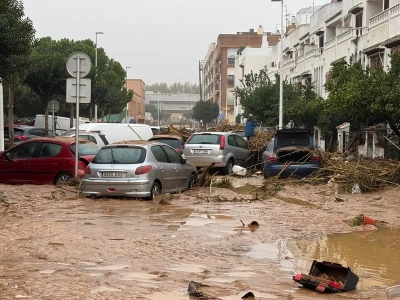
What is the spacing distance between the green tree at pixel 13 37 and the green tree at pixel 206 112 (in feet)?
288

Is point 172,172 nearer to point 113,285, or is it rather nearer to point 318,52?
point 113,285

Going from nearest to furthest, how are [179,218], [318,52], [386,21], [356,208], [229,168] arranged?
1. [179,218]
2. [356,208]
3. [229,168]
4. [386,21]
5. [318,52]

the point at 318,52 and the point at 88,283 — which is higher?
the point at 318,52

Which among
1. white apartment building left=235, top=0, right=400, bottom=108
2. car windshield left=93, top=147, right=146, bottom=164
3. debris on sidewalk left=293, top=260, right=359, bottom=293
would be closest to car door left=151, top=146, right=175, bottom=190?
car windshield left=93, top=147, right=146, bottom=164

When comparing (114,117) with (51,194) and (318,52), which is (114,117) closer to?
(318,52)

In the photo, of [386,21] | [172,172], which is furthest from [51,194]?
[386,21]

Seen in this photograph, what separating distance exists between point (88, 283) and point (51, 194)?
9257 mm

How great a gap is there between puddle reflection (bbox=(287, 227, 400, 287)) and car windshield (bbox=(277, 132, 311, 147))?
369 inches

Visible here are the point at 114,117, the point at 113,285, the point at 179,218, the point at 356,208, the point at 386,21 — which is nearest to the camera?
the point at 113,285

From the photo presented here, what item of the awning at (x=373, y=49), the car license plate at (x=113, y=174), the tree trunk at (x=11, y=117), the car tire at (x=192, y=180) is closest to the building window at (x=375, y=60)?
the awning at (x=373, y=49)

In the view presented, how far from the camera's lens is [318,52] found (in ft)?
153

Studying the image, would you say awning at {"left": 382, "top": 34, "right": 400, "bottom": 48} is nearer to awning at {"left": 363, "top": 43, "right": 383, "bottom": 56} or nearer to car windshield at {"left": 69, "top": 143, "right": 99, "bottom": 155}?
awning at {"left": 363, "top": 43, "right": 383, "bottom": 56}

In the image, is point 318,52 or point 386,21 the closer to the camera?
point 386,21

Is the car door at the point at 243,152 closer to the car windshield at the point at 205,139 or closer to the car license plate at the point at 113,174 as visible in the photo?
the car windshield at the point at 205,139
